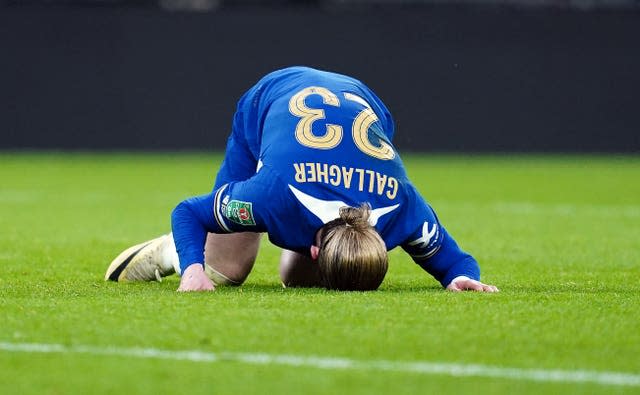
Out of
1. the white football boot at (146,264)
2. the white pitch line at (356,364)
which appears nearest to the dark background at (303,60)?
the white football boot at (146,264)

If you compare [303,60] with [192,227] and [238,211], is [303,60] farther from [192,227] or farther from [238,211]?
[238,211]

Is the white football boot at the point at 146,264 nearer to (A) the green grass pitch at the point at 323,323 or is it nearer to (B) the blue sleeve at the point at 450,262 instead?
(A) the green grass pitch at the point at 323,323

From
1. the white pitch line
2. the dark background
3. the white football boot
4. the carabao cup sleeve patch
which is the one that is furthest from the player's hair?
the dark background

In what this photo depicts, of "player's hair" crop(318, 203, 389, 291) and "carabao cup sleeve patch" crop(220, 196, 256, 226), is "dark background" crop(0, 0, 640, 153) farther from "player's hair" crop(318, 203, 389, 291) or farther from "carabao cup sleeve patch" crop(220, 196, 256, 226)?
"player's hair" crop(318, 203, 389, 291)

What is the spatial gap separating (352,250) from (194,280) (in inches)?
31.5

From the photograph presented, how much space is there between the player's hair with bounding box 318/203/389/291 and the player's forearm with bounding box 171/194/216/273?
1.85 ft

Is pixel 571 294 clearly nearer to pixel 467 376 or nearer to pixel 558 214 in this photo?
pixel 467 376

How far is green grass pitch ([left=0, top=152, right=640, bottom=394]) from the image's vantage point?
11.8 feet

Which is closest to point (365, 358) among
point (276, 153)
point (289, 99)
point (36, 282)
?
point (276, 153)

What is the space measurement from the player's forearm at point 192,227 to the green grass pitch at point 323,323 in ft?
0.62

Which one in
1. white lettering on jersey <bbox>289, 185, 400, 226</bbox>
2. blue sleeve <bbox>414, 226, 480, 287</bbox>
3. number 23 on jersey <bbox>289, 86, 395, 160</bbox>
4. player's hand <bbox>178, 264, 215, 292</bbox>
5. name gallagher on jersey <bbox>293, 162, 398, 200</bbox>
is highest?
number 23 on jersey <bbox>289, 86, 395, 160</bbox>

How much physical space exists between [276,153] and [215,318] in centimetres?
98

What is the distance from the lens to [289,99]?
5613 millimetres

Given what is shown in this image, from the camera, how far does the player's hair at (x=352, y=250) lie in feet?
16.0
